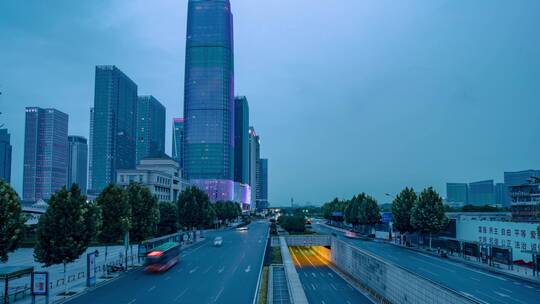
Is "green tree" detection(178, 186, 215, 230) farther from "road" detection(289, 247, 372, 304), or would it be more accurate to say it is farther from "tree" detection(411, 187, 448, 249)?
"tree" detection(411, 187, 448, 249)

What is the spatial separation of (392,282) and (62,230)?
124 ft

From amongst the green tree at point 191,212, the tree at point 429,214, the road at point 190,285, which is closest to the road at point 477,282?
the tree at point 429,214

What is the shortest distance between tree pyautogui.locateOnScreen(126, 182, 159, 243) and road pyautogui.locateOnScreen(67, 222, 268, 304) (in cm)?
882

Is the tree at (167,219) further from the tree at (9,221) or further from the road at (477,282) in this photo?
the tree at (9,221)

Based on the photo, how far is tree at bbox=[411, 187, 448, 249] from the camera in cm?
9169

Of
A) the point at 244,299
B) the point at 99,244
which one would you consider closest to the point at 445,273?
the point at 244,299

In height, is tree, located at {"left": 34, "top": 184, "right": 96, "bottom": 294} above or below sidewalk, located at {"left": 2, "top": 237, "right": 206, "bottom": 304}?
above

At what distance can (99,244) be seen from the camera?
9656cm

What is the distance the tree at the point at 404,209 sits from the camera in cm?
10262

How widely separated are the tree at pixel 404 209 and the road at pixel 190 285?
158 ft

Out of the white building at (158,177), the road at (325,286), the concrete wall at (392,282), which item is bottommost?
the road at (325,286)

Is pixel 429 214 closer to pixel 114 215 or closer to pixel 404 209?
pixel 404 209

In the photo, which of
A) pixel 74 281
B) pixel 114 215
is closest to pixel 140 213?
pixel 114 215

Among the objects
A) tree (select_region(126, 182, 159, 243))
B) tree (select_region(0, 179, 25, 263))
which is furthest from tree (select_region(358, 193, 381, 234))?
tree (select_region(0, 179, 25, 263))
